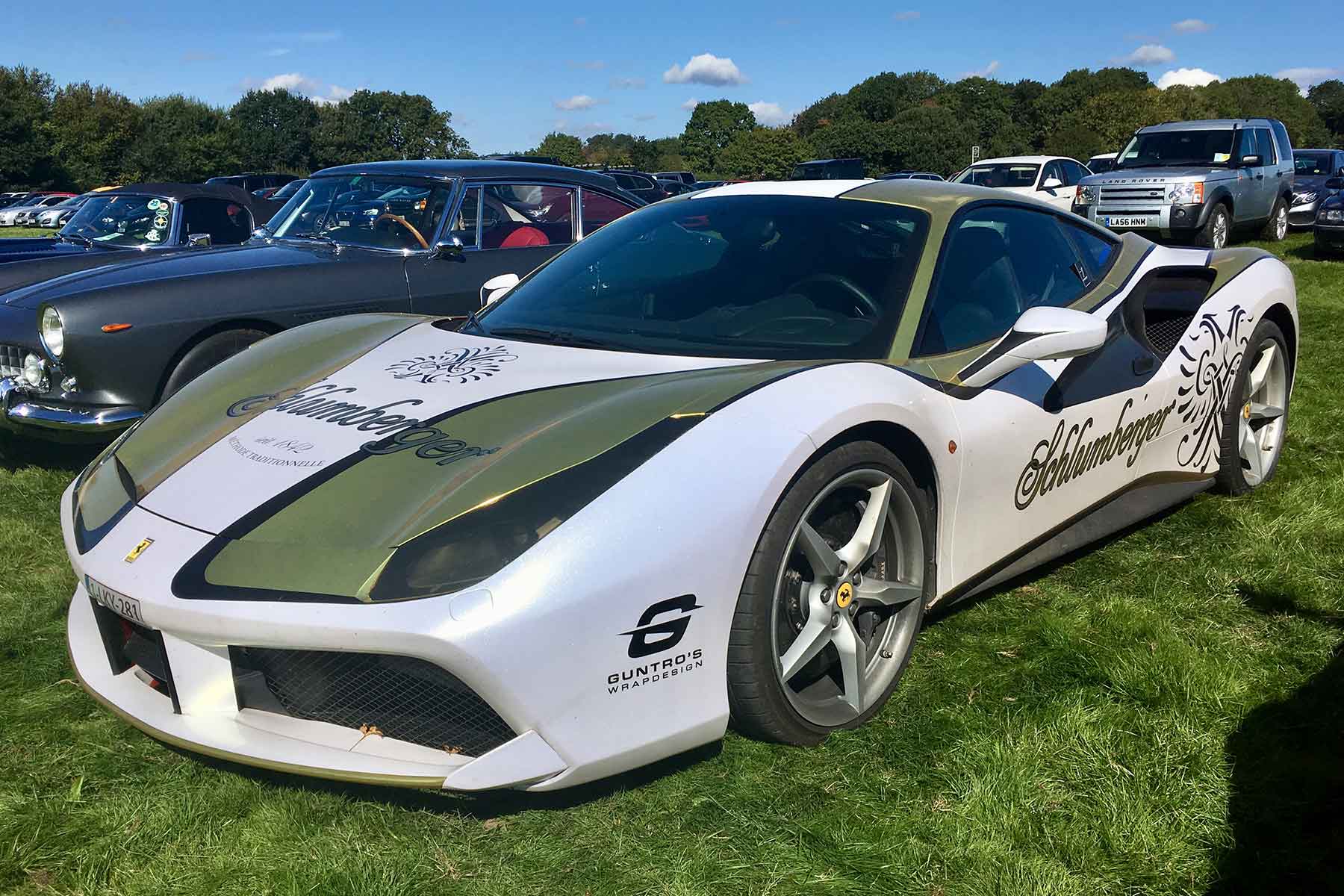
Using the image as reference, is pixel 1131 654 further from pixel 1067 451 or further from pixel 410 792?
pixel 410 792

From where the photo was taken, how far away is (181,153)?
59.9 m

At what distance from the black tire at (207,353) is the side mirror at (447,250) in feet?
3.30

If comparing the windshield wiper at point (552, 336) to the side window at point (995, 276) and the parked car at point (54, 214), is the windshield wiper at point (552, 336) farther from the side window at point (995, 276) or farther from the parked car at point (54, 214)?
the parked car at point (54, 214)

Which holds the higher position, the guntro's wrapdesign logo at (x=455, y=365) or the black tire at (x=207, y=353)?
the guntro's wrapdesign logo at (x=455, y=365)

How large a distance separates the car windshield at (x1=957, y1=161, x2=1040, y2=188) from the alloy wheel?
15.3 meters

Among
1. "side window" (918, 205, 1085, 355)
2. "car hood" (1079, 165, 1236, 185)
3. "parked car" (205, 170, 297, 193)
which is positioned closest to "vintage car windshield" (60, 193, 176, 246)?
"side window" (918, 205, 1085, 355)

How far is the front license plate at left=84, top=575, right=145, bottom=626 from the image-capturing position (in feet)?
6.79

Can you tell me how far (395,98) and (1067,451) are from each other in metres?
89.0

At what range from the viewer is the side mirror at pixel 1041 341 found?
8.85 feet

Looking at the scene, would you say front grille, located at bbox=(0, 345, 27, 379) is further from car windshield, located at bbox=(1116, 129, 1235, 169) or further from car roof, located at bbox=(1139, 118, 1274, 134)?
car roof, located at bbox=(1139, 118, 1274, 134)

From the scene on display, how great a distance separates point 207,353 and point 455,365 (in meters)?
2.61

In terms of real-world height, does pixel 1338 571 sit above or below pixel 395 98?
below

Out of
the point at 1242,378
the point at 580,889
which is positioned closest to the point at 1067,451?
the point at 1242,378

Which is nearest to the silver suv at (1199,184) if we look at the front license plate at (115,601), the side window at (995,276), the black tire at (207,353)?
the side window at (995,276)
